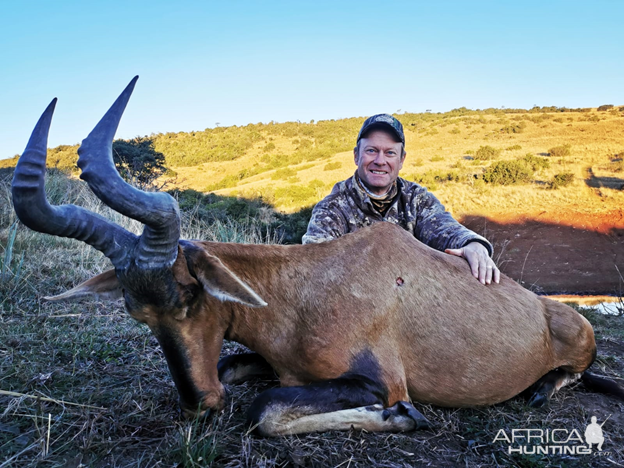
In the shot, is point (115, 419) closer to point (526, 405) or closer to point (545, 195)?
point (526, 405)

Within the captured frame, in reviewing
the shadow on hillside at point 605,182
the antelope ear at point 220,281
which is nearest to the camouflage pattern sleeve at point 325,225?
the antelope ear at point 220,281

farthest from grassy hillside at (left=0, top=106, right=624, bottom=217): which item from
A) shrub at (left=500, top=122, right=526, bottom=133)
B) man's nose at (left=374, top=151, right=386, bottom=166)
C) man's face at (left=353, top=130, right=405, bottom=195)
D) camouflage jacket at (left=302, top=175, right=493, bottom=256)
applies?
man's nose at (left=374, top=151, right=386, bottom=166)

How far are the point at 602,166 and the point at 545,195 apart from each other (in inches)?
309

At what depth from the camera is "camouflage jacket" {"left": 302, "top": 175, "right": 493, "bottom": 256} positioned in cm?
536

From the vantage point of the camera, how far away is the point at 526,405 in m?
3.92

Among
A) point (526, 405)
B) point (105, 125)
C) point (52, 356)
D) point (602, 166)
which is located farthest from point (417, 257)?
point (602, 166)

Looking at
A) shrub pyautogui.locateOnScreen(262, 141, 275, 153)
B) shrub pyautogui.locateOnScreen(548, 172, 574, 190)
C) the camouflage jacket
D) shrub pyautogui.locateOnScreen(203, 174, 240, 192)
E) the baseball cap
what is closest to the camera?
the camouflage jacket

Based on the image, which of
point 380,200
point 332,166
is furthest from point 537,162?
point 380,200

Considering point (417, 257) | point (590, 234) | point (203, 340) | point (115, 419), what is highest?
point (417, 257)

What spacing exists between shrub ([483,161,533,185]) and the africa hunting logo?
75.4 feet

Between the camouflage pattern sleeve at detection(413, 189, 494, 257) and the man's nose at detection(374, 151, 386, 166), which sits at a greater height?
the man's nose at detection(374, 151, 386, 166)

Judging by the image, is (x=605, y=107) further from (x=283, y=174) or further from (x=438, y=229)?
(x=438, y=229)

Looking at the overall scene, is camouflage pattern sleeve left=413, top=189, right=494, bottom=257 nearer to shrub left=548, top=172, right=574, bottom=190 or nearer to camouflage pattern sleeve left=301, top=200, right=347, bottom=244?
camouflage pattern sleeve left=301, top=200, right=347, bottom=244

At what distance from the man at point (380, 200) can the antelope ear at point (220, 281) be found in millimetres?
2301
